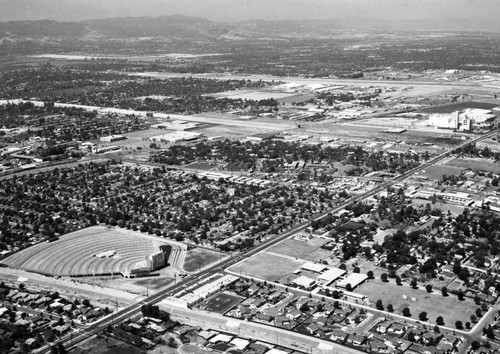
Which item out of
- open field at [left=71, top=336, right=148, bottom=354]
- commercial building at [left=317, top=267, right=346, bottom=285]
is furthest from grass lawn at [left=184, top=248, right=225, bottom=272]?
open field at [left=71, top=336, right=148, bottom=354]

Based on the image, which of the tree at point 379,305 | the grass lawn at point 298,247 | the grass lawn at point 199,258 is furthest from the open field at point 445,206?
the grass lawn at point 199,258

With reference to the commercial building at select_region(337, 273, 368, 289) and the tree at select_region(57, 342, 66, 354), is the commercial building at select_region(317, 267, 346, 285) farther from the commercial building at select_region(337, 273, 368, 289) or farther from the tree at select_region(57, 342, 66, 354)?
the tree at select_region(57, 342, 66, 354)

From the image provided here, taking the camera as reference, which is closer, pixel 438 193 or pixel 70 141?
pixel 438 193

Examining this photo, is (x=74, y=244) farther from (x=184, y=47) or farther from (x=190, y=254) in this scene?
(x=184, y=47)

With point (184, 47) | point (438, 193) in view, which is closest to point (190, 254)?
point (438, 193)

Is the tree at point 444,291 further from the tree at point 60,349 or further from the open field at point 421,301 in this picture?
the tree at point 60,349

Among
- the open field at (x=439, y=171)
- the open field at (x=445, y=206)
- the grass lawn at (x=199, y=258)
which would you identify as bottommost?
the grass lawn at (x=199, y=258)
